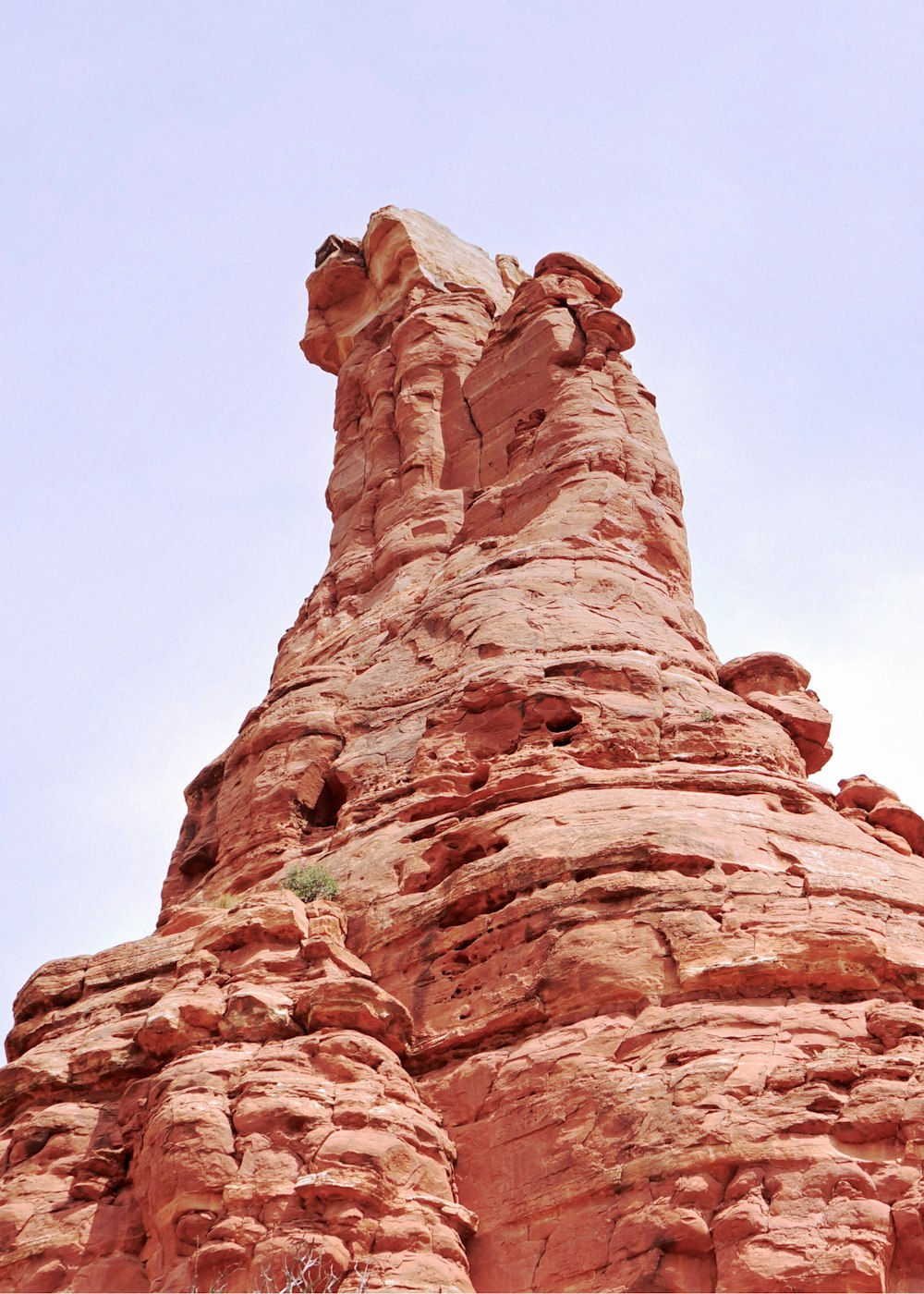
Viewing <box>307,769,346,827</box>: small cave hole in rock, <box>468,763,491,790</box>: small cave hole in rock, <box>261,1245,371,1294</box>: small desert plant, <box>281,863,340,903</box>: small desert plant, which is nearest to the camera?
<box>261,1245,371,1294</box>: small desert plant

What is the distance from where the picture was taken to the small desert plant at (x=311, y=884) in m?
25.6

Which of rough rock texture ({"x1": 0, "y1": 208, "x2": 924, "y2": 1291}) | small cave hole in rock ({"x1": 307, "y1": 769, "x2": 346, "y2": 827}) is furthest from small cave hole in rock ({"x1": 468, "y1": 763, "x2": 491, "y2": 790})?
small cave hole in rock ({"x1": 307, "y1": 769, "x2": 346, "y2": 827})

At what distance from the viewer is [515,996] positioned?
71.5 feet

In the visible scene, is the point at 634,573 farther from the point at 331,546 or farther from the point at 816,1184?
the point at 816,1184

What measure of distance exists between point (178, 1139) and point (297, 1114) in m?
1.39

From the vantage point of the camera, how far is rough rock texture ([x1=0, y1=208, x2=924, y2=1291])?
1833cm

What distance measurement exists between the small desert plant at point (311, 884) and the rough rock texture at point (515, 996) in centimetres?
34

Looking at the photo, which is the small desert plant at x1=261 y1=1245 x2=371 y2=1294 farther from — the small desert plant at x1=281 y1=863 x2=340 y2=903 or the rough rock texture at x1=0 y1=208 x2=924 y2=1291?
the small desert plant at x1=281 y1=863 x2=340 y2=903

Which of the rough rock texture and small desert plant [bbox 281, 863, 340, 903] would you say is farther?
small desert plant [bbox 281, 863, 340, 903]

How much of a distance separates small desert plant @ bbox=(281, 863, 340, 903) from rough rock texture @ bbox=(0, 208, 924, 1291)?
13.4 inches

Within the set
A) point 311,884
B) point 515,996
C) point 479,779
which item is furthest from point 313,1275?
point 479,779

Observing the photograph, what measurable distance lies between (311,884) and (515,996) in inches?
199

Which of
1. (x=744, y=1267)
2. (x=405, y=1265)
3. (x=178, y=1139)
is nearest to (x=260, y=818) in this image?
(x=178, y=1139)

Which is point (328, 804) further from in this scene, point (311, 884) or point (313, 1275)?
point (313, 1275)
